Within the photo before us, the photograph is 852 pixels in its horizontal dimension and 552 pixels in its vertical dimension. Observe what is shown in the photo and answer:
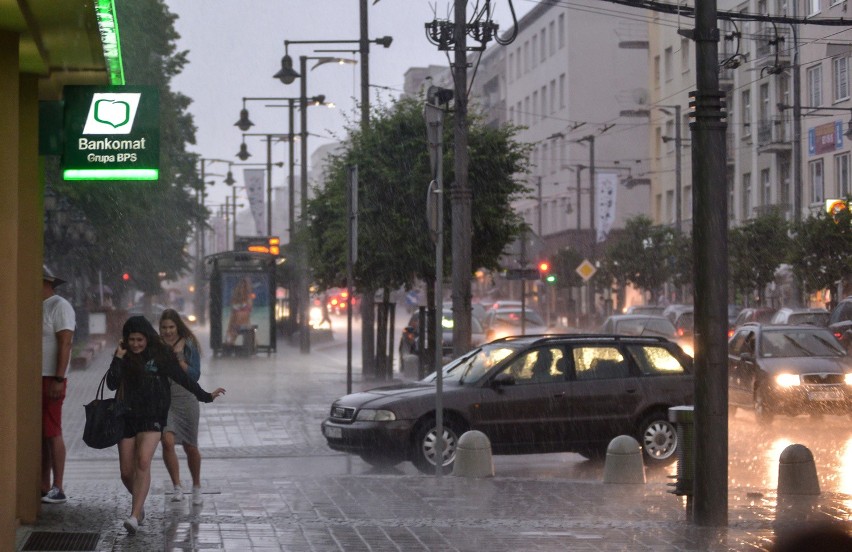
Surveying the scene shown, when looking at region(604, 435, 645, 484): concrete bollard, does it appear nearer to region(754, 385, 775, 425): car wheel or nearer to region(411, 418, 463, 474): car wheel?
region(411, 418, 463, 474): car wheel

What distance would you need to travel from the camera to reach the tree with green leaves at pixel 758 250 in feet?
162

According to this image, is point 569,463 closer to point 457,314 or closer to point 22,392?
point 457,314

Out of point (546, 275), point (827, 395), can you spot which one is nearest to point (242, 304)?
point (546, 275)

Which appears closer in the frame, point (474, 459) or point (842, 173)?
point (474, 459)

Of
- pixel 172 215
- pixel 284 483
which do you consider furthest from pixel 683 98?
pixel 284 483

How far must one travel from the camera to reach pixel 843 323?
30.6 m

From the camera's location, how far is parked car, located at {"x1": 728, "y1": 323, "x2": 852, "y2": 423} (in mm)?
21969

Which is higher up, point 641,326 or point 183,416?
point 641,326

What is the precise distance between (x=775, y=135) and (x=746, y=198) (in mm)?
5549

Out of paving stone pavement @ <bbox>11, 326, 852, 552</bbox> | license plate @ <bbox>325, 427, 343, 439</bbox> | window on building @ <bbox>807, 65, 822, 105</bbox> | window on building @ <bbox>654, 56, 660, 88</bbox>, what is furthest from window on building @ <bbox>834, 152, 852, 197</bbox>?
license plate @ <bbox>325, 427, 343, 439</bbox>

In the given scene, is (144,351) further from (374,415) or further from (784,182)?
(784,182)

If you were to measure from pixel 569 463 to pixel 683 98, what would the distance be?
52256 millimetres

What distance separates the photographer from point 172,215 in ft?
188

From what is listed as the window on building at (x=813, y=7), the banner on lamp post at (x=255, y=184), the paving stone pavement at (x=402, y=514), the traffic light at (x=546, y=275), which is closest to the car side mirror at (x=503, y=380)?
the paving stone pavement at (x=402, y=514)
